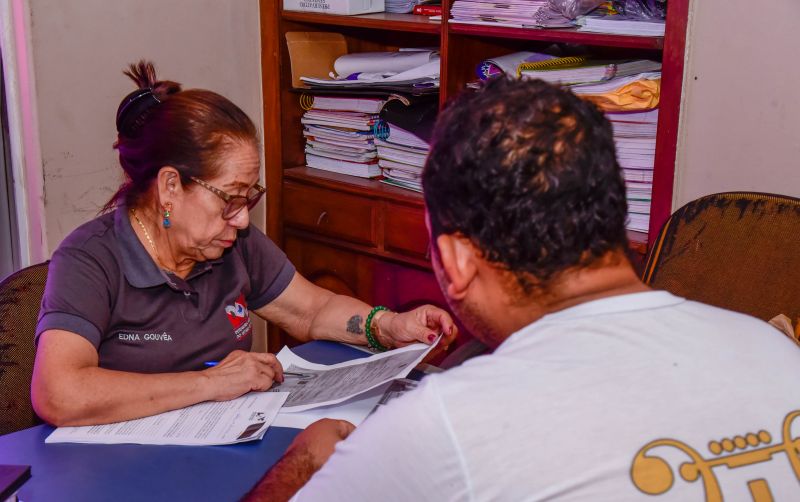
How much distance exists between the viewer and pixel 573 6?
2.22 meters

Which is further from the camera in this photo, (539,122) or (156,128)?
(156,128)

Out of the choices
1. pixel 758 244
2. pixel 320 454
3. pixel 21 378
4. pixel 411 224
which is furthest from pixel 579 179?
pixel 411 224

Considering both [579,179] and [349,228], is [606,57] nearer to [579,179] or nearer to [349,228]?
[349,228]

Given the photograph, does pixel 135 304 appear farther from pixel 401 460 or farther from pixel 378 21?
pixel 378 21

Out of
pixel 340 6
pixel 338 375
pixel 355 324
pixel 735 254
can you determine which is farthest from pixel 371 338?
pixel 340 6

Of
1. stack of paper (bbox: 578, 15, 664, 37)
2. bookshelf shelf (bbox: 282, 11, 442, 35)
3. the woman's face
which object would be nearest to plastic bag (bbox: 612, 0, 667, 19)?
stack of paper (bbox: 578, 15, 664, 37)

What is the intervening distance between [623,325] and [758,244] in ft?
3.21

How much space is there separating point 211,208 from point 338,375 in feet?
1.33

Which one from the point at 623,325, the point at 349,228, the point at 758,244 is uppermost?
the point at 623,325

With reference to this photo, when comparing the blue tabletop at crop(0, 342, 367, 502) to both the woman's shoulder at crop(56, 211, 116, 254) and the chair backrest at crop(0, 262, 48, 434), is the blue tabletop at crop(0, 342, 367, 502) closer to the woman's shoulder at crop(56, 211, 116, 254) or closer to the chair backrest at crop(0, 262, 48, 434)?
the chair backrest at crop(0, 262, 48, 434)

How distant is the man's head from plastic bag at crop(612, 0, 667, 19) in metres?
1.34

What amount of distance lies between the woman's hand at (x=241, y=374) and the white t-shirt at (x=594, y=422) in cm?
67

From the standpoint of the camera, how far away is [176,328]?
67.1 inches

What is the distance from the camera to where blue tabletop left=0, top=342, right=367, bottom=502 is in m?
1.27
